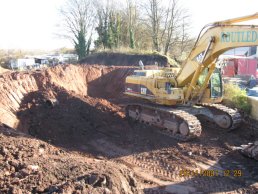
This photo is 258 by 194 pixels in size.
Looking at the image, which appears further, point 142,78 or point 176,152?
point 142,78

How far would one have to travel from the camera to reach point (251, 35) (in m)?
7.68

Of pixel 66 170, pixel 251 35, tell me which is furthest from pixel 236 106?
pixel 66 170

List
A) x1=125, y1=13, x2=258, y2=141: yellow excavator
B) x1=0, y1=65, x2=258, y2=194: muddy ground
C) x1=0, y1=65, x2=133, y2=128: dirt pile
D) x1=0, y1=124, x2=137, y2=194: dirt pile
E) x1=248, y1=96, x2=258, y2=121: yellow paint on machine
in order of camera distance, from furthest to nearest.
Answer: x1=0, y1=65, x2=133, y2=128: dirt pile → x1=248, y1=96, x2=258, y2=121: yellow paint on machine → x1=125, y1=13, x2=258, y2=141: yellow excavator → x1=0, y1=65, x2=258, y2=194: muddy ground → x1=0, y1=124, x2=137, y2=194: dirt pile

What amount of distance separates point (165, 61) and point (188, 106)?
14721 mm

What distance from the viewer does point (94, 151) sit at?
907 cm

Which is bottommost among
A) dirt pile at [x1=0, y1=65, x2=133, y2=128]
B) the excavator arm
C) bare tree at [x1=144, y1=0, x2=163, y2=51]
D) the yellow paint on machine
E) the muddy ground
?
the muddy ground

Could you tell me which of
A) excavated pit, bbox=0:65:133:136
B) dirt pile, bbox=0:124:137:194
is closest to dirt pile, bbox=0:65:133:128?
excavated pit, bbox=0:65:133:136

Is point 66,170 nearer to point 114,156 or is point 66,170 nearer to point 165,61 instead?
point 114,156

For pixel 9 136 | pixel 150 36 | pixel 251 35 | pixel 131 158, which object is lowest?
pixel 131 158

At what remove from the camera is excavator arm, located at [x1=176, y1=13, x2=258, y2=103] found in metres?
7.86

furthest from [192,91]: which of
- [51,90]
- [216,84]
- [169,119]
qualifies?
[51,90]

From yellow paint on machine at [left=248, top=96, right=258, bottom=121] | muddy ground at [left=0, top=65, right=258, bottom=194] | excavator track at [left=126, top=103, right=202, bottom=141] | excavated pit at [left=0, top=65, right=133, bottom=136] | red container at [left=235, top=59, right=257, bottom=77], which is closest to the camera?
muddy ground at [left=0, top=65, right=258, bottom=194]

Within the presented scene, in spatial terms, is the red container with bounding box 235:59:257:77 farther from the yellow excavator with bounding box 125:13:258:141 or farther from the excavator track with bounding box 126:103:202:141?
the excavator track with bounding box 126:103:202:141

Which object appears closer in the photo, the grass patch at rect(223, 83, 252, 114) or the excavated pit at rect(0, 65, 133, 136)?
the grass patch at rect(223, 83, 252, 114)
